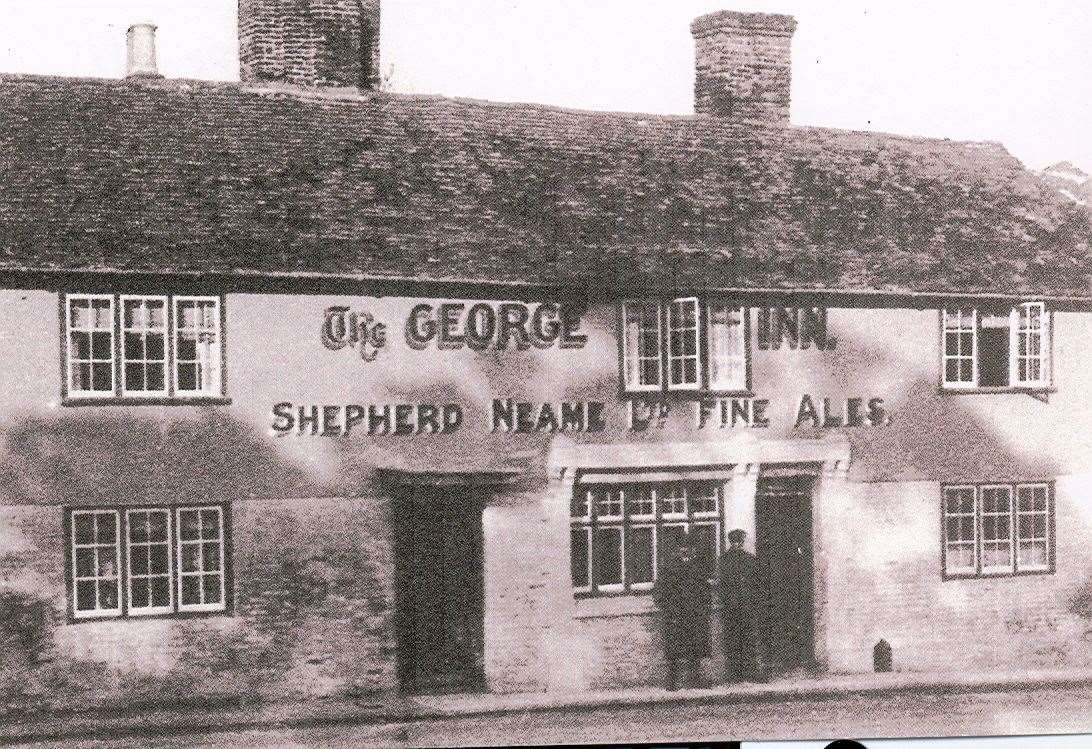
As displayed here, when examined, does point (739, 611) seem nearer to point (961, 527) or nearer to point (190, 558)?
point (961, 527)

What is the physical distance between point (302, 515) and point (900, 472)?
483cm

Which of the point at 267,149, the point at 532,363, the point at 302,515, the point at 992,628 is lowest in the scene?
the point at 992,628

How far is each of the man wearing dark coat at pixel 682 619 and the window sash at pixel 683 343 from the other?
54.9 inches

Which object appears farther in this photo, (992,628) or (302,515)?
(992,628)

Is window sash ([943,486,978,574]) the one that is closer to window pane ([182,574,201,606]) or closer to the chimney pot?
window pane ([182,574,201,606])

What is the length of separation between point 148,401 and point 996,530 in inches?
270

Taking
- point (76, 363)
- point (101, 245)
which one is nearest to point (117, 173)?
point (101, 245)

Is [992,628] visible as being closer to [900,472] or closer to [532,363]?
[900,472]

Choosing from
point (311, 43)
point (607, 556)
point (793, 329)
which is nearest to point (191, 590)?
point (607, 556)

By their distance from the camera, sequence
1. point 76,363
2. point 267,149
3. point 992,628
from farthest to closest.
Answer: point 992,628 < point 267,149 < point 76,363

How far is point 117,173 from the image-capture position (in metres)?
11.3

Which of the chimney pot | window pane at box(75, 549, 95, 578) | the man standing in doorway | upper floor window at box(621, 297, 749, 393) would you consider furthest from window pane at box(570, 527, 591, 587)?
the chimney pot

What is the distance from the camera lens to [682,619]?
12047mm

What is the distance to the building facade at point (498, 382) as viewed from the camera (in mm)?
11062
